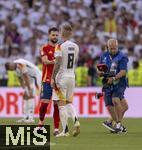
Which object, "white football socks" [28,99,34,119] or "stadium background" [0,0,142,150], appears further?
"stadium background" [0,0,142,150]

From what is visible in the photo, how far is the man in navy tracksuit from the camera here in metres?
18.2

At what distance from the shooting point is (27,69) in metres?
23.3

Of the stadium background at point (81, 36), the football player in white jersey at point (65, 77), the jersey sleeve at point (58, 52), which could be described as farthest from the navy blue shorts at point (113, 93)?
the stadium background at point (81, 36)

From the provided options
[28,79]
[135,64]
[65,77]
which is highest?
[135,64]

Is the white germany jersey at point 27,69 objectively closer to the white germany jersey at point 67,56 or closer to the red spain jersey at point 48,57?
the red spain jersey at point 48,57

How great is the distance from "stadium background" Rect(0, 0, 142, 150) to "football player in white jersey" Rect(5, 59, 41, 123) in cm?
194

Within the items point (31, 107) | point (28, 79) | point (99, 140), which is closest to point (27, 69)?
point (28, 79)

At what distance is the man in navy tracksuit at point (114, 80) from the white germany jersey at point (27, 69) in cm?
471

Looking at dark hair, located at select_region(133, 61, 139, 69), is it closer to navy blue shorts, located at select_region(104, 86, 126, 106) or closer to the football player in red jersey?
navy blue shorts, located at select_region(104, 86, 126, 106)

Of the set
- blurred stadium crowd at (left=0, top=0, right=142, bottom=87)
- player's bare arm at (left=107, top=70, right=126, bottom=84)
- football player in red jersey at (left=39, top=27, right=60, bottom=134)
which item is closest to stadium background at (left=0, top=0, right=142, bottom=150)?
blurred stadium crowd at (left=0, top=0, right=142, bottom=87)

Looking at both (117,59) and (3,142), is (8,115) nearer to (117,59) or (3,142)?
(117,59)

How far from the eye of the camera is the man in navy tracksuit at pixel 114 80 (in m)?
18.2

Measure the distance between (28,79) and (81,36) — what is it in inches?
277

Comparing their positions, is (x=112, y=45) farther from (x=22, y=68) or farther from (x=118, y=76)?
(x=22, y=68)
